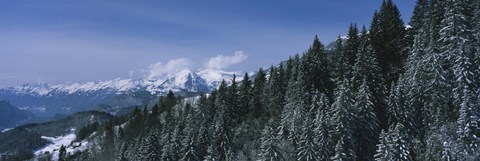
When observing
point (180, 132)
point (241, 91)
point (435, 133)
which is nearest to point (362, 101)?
point (435, 133)

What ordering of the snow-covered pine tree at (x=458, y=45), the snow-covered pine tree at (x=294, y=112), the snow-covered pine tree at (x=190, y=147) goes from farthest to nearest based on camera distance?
the snow-covered pine tree at (x=190, y=147) < the snow-covered pine tree at (x=294, y=112) < the snow-covered pine tree at (x=458, y=45)

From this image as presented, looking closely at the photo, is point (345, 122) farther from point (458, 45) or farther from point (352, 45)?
point (352, 45)

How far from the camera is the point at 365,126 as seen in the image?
59938mm

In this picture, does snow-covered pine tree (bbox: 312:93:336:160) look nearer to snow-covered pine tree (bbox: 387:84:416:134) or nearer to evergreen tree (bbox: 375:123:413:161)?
evergreen tree (bbox: 375:123:413:161)

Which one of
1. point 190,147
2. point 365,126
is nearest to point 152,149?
point 190,147

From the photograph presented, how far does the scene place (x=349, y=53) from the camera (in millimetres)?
83000

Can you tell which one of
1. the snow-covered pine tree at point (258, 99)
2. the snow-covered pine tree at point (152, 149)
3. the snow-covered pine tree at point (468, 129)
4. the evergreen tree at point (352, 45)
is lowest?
the snow-covered pine tree at point (152, 149)

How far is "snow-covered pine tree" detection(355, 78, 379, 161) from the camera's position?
60.0 m

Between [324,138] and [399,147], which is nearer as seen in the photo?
[399,147]

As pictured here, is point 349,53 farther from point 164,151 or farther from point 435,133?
point 164,151

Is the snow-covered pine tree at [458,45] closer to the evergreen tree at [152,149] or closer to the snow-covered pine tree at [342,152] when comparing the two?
the snow-covered pine tree at [342,152]

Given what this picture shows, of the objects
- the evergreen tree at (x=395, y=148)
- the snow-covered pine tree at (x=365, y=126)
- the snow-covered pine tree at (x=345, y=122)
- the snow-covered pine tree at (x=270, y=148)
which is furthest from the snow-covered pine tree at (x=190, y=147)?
the evergreen tree at (x=395, y=148)

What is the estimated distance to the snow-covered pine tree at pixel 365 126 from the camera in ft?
197

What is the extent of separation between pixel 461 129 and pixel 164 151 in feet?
172
